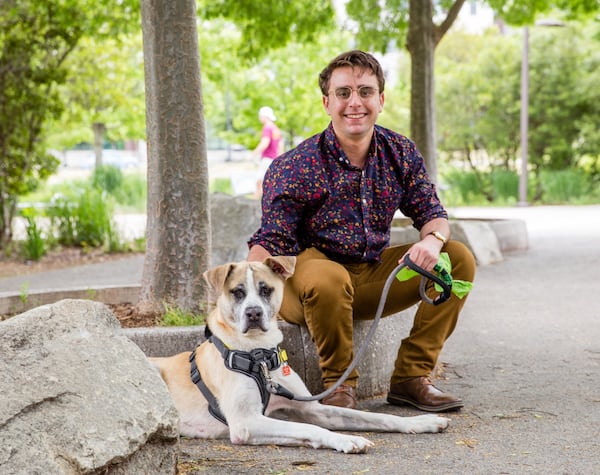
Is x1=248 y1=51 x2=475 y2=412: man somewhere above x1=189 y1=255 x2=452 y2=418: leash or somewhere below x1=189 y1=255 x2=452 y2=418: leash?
above

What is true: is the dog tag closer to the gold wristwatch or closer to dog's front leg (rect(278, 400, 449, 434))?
dog's front leg (rect(278, 400, 449, 434))

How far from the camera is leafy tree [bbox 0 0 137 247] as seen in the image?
13266 mm

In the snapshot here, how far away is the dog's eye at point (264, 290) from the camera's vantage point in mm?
4305

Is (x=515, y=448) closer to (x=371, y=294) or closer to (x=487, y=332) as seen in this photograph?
(x=371, y=294)

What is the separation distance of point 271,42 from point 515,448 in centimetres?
1042

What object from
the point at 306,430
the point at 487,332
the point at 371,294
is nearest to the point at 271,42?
the point at 487,332

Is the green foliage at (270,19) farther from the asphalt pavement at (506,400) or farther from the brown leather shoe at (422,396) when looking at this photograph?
the brown leather shoe at (422,396)

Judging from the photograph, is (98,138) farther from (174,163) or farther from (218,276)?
(218,276)

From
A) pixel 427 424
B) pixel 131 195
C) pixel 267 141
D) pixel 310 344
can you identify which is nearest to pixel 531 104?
pixel 131 195

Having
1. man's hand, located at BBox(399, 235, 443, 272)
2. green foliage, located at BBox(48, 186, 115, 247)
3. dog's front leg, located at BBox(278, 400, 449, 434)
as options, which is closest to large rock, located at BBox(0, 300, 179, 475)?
dog's front leg, located at BBox(278, 400, 449, 434)

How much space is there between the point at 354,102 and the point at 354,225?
67 cm

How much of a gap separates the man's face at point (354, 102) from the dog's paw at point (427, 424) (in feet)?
5.09

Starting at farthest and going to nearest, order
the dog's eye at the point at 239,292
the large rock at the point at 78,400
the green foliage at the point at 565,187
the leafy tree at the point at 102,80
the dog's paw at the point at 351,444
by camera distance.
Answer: the green foliage at the point at 565,187 → the leafy tree at the point at 102,80 → the dog's eye at the point at 239,292 → the dog's paw at the point at 351,444 → the large rock at the point at 78,400

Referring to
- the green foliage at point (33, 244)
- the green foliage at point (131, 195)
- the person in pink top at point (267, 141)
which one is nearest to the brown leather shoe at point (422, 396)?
the green foliage at point (33, 244)
